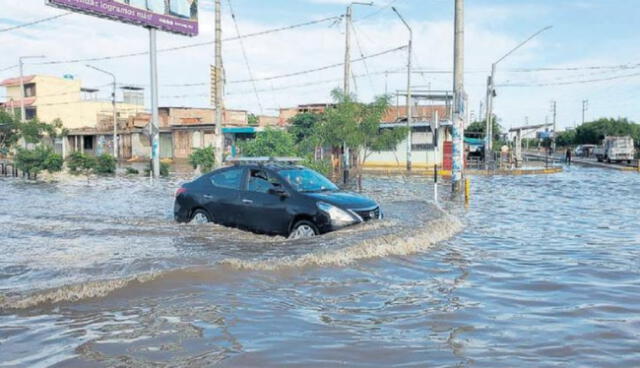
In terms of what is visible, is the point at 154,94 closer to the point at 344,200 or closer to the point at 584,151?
the point at 344,200

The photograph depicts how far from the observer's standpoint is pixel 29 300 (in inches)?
244

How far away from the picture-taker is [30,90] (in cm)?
7044

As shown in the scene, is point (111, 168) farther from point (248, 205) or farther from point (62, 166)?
point (248, 205)

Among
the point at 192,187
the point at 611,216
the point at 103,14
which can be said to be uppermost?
the point at 103,14

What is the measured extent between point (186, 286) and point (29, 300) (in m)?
1.62

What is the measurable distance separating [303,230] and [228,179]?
2173 millimetres

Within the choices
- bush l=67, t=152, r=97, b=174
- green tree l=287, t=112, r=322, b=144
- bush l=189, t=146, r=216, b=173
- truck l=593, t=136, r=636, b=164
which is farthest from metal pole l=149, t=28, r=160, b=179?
truck l=593, t=136, r=636, b=164

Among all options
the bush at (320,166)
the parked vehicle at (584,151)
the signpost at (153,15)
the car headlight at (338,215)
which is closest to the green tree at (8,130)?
the signpost at (153,15)

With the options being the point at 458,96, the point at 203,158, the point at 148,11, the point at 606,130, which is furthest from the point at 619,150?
the point at 148,11

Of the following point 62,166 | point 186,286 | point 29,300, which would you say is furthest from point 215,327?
point 62,166

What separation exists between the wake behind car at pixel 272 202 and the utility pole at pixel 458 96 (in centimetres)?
853

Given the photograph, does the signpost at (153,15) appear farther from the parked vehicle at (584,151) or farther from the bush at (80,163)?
the parked vehicle at (584,151)

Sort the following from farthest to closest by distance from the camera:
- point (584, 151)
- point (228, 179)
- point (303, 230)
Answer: point (584, 151) → point (228, 179) → point (303, 230)

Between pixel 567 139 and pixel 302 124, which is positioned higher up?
pixel 302 124
